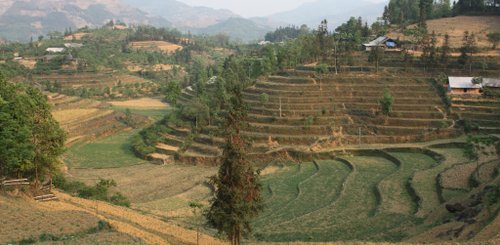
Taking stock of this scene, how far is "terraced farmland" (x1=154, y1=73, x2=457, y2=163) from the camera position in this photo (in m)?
43.6

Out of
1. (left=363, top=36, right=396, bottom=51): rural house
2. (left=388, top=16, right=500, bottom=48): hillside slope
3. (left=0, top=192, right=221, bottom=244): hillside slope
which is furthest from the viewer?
(left=363, top=36, right=396, bottom=51): rural house

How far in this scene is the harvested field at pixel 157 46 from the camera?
133425mm

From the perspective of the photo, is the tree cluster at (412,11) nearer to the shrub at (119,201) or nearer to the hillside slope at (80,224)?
the shrub at (119,201)

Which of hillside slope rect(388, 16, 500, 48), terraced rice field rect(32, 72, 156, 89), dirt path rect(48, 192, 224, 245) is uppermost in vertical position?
A: hillside slope rect(388, 16, 500, 48)

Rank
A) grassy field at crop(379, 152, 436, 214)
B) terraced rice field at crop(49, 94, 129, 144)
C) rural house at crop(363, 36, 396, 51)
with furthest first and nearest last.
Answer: rural house at crop(363, 36, 396, 51)
terraced rice field at crop(49, 94, 129, 144)
grassy field at crop(379, 152, 436, 214)

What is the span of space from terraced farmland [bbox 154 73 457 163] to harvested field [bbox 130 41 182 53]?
8633cm

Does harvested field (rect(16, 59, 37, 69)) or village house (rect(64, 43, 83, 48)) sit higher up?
village house (rect(64, 43, 83, 48))

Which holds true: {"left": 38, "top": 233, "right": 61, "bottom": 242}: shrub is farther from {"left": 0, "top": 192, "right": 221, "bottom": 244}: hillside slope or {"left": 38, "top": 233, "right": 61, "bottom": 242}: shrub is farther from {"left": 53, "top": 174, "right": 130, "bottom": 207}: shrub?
{"left": 53, "top": 174, "right": 130, "bottom": 207}: shrub

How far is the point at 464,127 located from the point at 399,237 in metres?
24.7

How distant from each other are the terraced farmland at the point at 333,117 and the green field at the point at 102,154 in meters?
4.08

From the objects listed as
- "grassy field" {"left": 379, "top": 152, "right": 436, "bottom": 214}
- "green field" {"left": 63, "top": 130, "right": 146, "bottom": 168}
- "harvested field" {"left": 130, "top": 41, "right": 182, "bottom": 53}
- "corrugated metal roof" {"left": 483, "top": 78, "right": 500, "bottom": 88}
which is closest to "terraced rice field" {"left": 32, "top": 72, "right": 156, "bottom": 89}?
"green field" {"left": 63, "top": 130, "right": 146, "bottom": 168}

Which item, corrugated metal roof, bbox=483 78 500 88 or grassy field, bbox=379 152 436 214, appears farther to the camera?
corrugated metal roof, bbox=483 78 500 88

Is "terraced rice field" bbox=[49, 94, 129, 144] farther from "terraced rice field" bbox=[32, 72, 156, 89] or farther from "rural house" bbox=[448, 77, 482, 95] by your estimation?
"rural house" bbox=[448, 77, 482, 95]

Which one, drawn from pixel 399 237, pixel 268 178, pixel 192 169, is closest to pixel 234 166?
pixel 399 237
